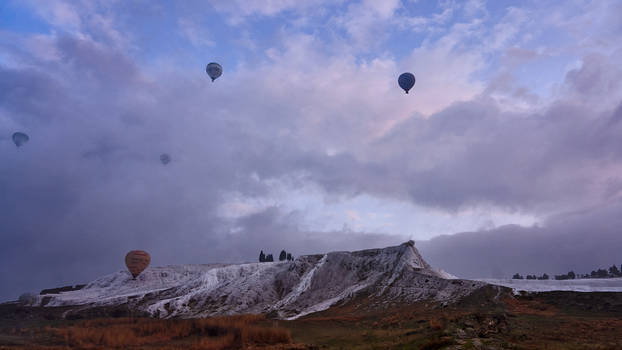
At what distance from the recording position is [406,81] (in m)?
53.2

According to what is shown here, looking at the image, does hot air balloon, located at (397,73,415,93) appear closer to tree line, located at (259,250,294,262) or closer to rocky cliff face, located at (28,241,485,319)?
rocky cliff face, located at (28,241,485,319)

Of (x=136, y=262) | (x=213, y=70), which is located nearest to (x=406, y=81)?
(x=213, y=70)

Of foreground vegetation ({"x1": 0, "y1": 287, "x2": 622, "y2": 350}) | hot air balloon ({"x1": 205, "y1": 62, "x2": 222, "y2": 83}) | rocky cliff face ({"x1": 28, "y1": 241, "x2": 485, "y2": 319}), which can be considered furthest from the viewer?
hot air balloon ({"x1": 205, "y1": 62, "x2": 222, "y2": 83})

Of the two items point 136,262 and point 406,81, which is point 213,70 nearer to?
point 406,81

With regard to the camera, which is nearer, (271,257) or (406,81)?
(406,81)

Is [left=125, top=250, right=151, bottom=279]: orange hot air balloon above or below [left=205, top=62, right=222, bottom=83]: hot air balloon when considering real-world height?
below

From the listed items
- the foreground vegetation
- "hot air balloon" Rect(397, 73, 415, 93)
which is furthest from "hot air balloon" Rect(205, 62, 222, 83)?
the foreground vegetation

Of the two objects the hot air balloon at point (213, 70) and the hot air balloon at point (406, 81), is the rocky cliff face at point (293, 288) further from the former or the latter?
the hot air balloon at point (213, 70)

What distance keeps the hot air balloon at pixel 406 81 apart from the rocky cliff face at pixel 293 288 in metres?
23.3

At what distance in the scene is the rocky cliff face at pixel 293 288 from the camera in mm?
47688

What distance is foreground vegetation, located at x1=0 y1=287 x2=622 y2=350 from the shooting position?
1945 centimetres

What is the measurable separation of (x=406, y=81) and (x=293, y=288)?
1354 inches

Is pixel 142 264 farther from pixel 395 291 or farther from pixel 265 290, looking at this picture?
pixel 395 291

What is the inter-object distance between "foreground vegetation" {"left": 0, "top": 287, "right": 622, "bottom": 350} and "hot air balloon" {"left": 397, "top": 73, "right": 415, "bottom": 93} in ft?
90.3
